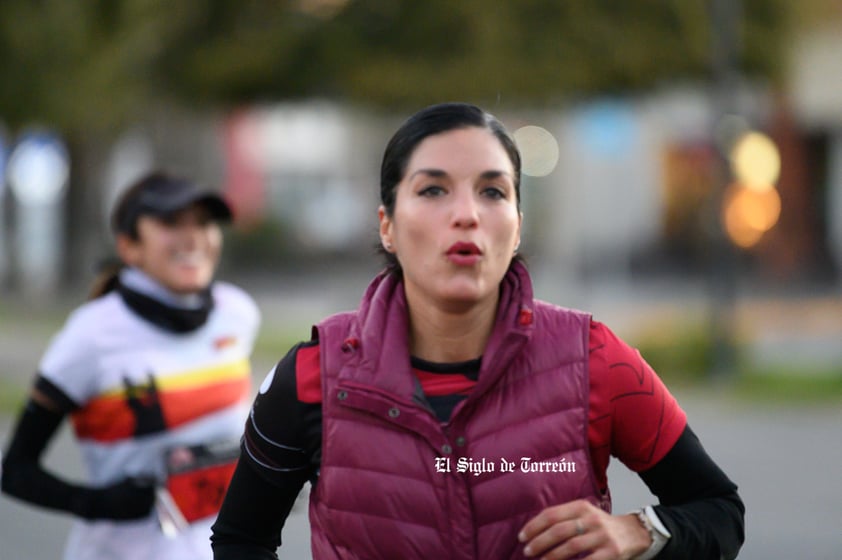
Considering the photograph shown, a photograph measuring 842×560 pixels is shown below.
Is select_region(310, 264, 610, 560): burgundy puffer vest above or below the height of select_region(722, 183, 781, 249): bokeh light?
below

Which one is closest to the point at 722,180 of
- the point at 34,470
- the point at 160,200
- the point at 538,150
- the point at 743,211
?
the point at 743,211

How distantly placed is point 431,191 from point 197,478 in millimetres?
1778

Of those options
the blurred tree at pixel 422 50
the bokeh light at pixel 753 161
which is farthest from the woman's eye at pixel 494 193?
the bokeh light at pixel 753 161

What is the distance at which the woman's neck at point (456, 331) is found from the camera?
2.70 meters

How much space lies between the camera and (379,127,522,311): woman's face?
2621mm

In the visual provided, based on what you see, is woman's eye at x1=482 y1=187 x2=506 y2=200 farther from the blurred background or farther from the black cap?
the black cap

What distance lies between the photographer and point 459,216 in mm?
2600

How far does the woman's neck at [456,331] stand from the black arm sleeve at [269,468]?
0.25 meters

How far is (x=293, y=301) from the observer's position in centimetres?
2734

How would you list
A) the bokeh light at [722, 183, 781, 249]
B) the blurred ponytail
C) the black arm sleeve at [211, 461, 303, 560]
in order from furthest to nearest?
the bokeh light at [722, 183, 781, 249] → the blurred ponytail → the black arm sleeve at [211, 461, 303, 560]

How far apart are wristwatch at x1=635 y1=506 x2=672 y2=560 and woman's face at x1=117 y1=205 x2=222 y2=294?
2.19 meters

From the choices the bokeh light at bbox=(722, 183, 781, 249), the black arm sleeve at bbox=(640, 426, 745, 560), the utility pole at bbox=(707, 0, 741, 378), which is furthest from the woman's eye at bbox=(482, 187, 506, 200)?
the bokeh light at bbox=(722, 183, 781, 249)

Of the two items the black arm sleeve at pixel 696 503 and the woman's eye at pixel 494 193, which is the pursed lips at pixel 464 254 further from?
the black arm sleeve at pixel 696 503

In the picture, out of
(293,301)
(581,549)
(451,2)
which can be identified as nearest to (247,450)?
(581,549)
